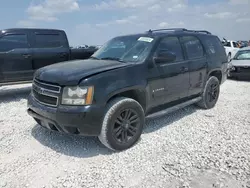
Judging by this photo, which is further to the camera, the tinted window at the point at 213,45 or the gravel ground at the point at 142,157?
the tinted window at the point at 213,45

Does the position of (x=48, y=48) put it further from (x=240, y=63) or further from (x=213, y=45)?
(x=240, y=63)

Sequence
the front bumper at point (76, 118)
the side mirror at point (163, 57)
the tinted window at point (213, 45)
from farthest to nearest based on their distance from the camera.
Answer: the tinted window at point (213, 45) → the side mirror at point (163, 57) → the front bumper at point (76, 118)

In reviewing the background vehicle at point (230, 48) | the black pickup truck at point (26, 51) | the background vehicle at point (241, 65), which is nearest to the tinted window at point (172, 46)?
the black pickup truck at point (26, 51)

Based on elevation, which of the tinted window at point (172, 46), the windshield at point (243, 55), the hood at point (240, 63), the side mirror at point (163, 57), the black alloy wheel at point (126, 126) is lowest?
the black alloy wheel at point (126, 126)

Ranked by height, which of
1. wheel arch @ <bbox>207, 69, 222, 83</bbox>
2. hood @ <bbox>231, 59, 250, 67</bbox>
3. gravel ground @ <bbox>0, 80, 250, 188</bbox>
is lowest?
gravel ground @ <bbox>0, 80, 250, 188</bbox>

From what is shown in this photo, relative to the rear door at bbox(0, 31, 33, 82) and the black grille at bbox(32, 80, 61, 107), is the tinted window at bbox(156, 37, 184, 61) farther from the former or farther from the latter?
the rear door at bbox(0, 31, 33, 82)

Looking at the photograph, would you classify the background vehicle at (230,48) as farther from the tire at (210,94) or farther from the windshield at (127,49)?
the windshield at (127,49)

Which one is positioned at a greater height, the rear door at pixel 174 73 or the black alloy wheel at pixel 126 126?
the rear door at pixel 174 73

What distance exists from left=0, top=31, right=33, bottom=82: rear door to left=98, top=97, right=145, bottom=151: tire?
4638mm

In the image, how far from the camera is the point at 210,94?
5.68m

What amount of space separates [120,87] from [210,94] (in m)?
3.16

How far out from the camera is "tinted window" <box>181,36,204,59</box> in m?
4.86

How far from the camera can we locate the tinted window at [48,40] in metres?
7.25

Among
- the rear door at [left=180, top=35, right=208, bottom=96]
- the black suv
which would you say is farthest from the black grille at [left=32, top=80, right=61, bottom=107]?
the rear door at [left=180, top=35, right=208, bottom=96]
